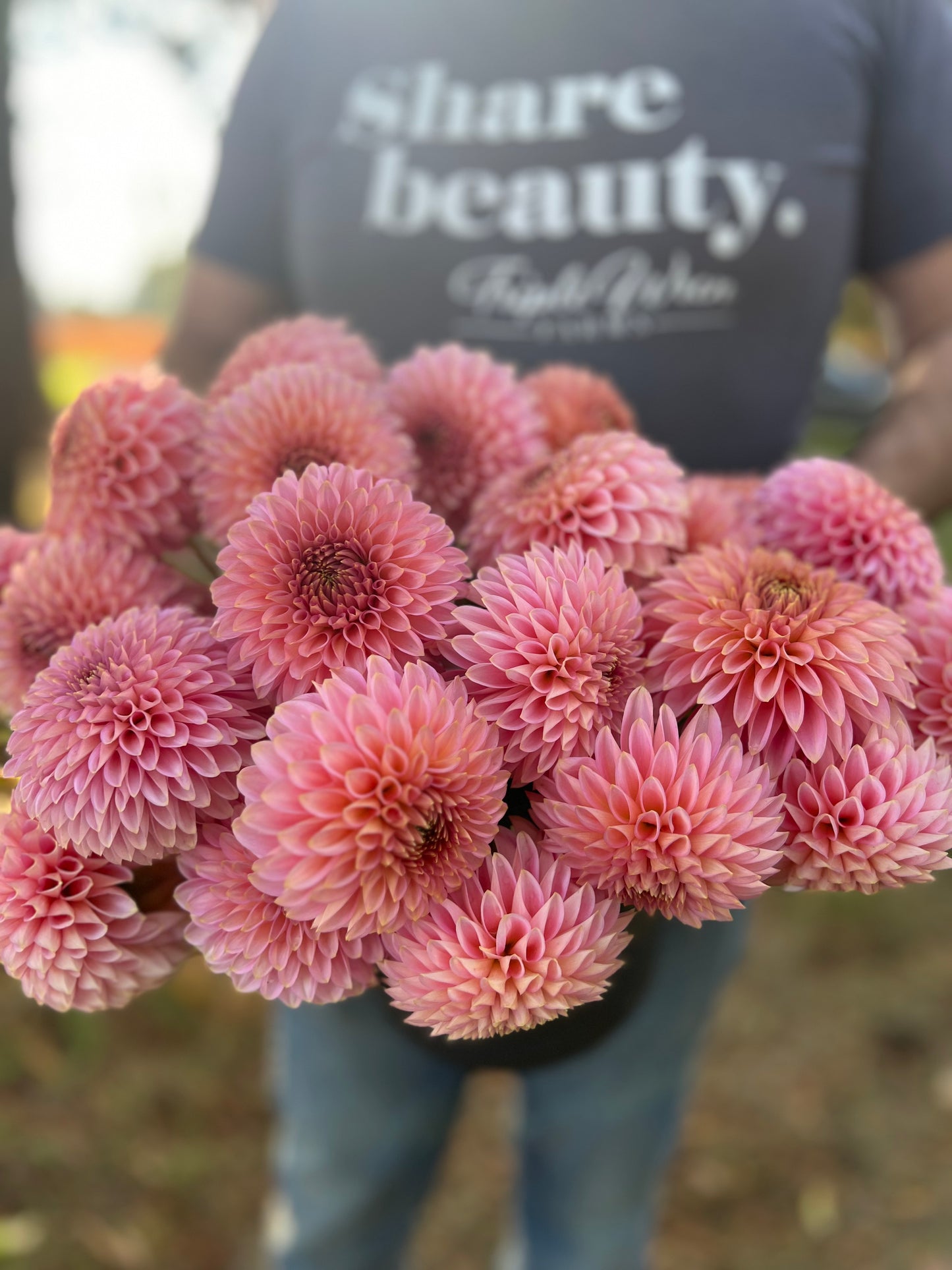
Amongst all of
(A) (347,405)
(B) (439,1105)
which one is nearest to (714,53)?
(A) (347,405)

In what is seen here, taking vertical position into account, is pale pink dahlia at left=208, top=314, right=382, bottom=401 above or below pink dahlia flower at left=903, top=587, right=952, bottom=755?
above

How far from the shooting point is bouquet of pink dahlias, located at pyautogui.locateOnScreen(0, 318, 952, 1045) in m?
0.38

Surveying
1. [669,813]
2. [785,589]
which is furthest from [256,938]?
[785,589]

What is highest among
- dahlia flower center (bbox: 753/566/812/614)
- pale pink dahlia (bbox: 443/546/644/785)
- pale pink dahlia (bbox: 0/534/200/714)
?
dahlia flower center (bbox: 753/566/812/614)

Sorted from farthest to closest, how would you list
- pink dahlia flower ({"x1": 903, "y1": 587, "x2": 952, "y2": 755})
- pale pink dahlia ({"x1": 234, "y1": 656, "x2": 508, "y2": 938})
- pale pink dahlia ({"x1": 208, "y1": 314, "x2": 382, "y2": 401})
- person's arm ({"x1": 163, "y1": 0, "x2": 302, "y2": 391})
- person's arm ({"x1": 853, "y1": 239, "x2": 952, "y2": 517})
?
1. person's arm ({"x1": 163, "y1": 0, "x2": 302, "y2": 391})
2. person's arm ({"x1": 853, "y1": 239, "x2": 952, "y2": 517})
3. pale pink dahlia ({"x1": 208, "y1": 314, "x2": 382, "y2": 401})
4. pink dahlia flower ({"x1": 903, "y1": 587, "x2": 952, "y2": 755})
5. pale pink dahlia ({"x1": 234, "y1": 656, "x2": 508, "y2": 938})

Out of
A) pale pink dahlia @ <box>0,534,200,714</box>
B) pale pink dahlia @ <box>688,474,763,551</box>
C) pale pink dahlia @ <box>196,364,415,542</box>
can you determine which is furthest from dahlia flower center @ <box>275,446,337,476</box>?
pale pink dahlia @ <box>688,474,763,551</box>

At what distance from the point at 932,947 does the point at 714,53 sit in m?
1.78

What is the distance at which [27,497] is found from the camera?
8.70 feet

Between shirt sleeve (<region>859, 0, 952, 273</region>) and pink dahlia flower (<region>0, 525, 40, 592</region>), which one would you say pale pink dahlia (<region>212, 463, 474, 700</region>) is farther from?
shirt sleeve (<region>859, 0, 952, 273</region>)

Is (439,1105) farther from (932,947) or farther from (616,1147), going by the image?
(932,947)

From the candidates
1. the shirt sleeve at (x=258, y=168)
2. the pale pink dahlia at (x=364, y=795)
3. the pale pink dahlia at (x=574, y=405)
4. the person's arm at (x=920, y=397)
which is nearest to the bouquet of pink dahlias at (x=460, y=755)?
the pale pink dahlia at (x=364, y=795)

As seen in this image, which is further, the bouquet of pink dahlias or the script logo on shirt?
the script logo on shirt

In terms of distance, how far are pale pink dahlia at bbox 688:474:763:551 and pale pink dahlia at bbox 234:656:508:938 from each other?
0.22 metres

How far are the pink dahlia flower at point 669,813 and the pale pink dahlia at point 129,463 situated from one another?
11.2 inches
